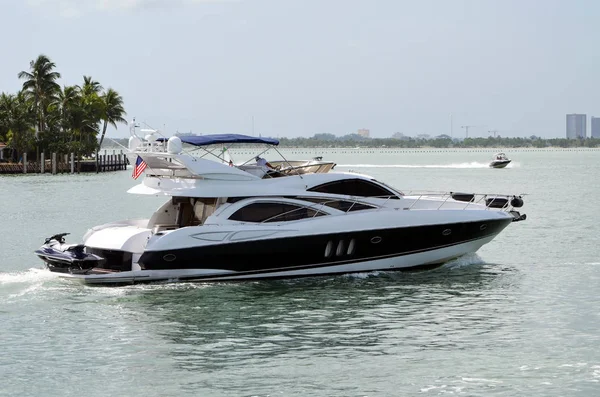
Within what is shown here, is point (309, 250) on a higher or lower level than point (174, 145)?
lower

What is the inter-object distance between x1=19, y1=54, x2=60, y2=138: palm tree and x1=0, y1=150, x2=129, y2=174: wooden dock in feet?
12.9

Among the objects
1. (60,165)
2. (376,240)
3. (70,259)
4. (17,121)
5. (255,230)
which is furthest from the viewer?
(60,165)

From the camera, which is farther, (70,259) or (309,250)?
(309,250)

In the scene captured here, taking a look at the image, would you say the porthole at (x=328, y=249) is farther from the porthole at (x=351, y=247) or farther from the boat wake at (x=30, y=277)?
the boat wake at (x=30, y=277)

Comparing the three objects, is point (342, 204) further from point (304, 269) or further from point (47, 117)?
point (47, 117)

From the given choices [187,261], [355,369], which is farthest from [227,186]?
[355,369]

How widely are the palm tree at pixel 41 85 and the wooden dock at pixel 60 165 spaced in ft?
12.9

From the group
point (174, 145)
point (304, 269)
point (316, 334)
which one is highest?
point (174, 145)

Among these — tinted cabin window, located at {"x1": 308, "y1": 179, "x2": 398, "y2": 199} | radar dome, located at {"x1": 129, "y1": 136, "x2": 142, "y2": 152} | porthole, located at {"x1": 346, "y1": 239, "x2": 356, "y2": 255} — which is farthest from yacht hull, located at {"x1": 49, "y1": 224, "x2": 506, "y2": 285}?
radar dome, located at {"x1": 129, "y1": 136, "x2": 142, "y2": 152}

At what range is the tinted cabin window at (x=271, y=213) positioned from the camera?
2227 cm

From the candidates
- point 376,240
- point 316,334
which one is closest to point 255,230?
point 376,240

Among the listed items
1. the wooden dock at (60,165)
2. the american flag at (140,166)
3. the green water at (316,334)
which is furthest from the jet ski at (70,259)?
the wooden dock at (60,165)

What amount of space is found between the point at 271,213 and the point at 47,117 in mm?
86170

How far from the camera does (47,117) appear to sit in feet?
340
